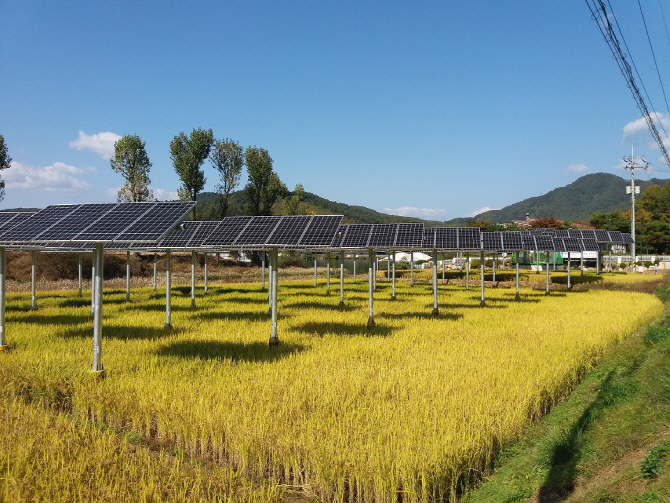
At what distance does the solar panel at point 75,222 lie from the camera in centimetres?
1223

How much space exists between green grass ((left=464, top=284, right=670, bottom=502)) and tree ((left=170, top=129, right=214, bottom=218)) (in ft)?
200

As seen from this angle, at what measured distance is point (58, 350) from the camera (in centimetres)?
1302

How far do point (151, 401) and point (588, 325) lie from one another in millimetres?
15707

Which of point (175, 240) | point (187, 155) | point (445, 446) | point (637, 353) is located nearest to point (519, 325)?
point (637, 353)

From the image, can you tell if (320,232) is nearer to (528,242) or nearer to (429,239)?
(429,239)

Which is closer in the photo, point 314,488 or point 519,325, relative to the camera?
point 314,488

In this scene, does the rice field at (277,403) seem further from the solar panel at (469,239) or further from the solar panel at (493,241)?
the solar panel at (493,241)

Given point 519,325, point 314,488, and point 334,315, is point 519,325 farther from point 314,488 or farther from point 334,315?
point 314,488

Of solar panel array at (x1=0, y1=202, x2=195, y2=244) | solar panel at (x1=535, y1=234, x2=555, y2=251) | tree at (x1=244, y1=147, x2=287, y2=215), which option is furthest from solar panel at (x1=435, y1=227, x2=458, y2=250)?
tree at (x1=244, y1=147, x2=287, y2=215)

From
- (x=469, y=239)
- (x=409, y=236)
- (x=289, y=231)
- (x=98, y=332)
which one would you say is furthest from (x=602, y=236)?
(x=98, y=332)

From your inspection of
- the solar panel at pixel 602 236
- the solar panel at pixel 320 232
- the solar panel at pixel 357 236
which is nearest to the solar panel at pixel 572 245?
the solar panel at pixel 357 236

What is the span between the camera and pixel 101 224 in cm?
1261

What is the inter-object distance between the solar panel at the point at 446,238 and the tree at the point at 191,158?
44010 mm

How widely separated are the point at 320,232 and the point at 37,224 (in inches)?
327
